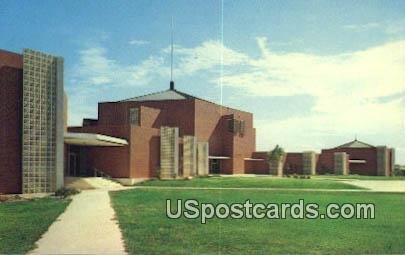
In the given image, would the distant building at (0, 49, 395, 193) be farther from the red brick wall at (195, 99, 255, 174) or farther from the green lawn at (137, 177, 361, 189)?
the green lawn at (137, 177, 361, 189)

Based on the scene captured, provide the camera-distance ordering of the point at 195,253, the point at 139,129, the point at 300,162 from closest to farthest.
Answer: the point at 195,253
the point at 139,129
the point at 300,162

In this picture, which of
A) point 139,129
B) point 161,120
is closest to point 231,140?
point 161,120

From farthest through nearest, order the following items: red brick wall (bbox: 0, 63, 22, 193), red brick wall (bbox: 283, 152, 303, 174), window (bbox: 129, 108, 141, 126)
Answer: red brick wall (bbox: 283, 152, 303, 174) → window (bbox: 129, 108, 141, 126) → red brick wall (bbox: 0, 63, 22, 193)

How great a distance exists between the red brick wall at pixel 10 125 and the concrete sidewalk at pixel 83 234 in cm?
728

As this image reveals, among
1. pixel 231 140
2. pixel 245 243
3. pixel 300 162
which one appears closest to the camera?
pixel 245 243

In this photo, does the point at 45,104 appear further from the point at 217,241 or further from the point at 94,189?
the point at 217,241

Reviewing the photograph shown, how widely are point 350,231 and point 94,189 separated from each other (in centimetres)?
2093

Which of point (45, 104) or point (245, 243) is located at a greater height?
point (45, 104)

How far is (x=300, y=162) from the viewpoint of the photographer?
66.8 meters

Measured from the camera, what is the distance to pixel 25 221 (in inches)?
578

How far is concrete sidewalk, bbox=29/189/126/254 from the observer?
1016 cm

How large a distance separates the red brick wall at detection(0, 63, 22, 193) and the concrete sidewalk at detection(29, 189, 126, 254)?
23.9ft

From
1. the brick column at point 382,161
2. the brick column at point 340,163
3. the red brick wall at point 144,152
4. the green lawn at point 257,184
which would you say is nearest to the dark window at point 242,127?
the brick column at point 340,163

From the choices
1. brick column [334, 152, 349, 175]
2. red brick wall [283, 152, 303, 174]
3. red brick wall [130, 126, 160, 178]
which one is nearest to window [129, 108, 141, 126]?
red brick wall [130, 126, 160, 178]
